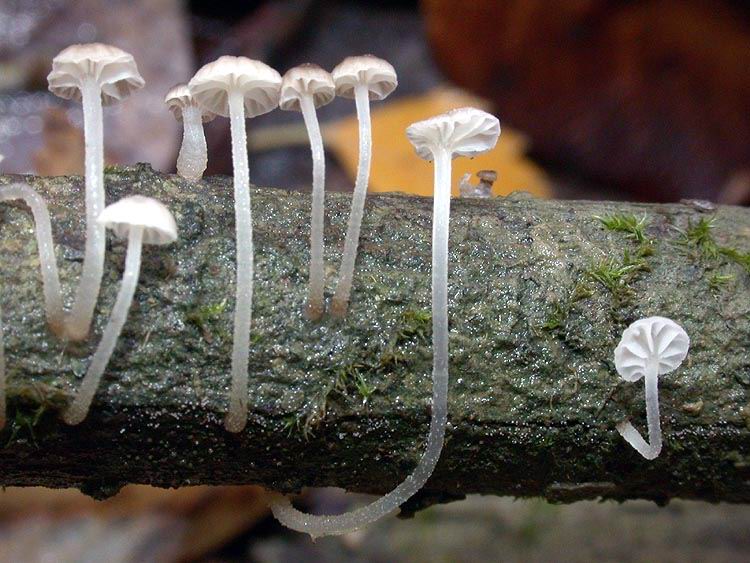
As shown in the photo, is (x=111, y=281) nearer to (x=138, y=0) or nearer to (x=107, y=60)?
(x=107, y=60)

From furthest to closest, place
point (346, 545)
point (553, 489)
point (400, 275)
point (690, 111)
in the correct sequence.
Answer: point (690, 111)
point (346, 545)
point (553, 489)
point (400, 275)

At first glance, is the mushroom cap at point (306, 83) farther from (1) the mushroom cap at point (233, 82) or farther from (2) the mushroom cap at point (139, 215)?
(2) the mushroom cap at point (139, 215)

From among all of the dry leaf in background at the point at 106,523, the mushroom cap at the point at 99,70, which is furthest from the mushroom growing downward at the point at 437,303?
the dry leaf in background at the point at 106,523

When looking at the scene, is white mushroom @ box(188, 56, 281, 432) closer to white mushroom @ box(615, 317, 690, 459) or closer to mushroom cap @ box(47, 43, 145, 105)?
mushroom cap @ box(47, 43, 145, 105)

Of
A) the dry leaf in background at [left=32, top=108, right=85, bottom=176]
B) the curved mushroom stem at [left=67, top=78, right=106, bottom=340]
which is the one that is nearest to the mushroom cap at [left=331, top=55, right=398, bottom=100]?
the curved mushroom stem at [left=67, top=78, right=106, bottom=340]

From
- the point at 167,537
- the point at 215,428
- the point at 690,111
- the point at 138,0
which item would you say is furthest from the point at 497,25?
the point at 215,428
